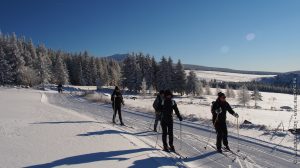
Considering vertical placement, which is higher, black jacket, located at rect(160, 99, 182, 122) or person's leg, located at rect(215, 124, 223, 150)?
black jacket, located at rect(160, 99, 182, 122)

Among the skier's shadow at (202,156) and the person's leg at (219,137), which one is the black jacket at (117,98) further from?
the skier's shadow at (202,156)

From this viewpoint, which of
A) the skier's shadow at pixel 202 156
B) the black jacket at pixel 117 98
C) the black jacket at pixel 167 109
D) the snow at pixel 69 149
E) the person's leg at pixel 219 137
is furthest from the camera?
the black jacket at pixel 117 98

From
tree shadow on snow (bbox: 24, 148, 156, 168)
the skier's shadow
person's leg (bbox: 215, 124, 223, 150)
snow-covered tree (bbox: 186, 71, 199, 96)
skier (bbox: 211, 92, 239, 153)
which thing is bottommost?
the skier's shadow

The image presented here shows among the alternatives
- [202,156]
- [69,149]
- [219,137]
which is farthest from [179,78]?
[69,149]

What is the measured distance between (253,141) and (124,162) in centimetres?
675

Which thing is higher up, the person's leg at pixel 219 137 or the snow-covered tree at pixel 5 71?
the snow-covered tree at pixel 5 71

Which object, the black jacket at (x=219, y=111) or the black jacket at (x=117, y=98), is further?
the black jacket at (x=117, y=98)

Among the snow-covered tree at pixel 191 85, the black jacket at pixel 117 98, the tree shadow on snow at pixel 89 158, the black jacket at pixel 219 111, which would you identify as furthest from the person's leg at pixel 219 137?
the snow-covered tree at pixel 191 85

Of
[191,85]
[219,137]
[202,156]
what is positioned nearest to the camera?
[202,156]

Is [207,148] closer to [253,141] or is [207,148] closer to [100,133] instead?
[253,141]

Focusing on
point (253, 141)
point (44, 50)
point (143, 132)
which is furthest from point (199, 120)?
point (44, 50)

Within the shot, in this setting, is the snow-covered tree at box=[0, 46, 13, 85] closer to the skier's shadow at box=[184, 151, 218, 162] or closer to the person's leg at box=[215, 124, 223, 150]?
the person's leg at box=[215, 124, 223, 150]

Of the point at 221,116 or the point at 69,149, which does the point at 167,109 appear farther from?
the point at 69,149

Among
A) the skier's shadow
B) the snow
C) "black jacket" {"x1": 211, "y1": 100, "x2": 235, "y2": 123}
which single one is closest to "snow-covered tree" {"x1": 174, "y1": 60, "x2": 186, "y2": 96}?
the snow
